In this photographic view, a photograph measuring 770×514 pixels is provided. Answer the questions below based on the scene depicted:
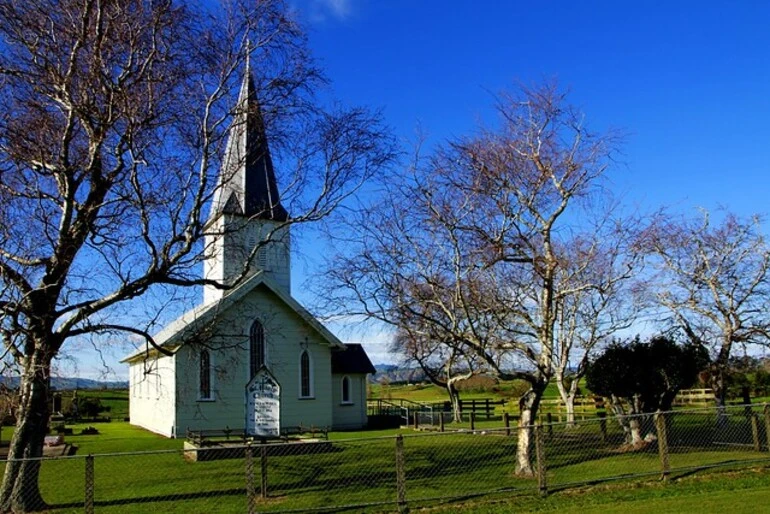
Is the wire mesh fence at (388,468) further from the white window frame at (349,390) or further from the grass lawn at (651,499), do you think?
the white window frame at (349,390)

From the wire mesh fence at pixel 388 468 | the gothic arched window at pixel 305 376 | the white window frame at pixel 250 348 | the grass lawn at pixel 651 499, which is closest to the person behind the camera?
the grass lawn at pixel 651 499

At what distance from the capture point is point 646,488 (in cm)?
1183

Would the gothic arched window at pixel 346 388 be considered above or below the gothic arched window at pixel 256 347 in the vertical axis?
below

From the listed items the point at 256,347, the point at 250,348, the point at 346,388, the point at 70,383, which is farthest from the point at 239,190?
the point at 346,388

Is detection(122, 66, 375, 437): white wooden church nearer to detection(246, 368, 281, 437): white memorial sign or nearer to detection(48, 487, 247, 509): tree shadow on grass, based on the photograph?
detection(246, 368, 281, 437): white memorial sign

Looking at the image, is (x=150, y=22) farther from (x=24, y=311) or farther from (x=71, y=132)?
(x=24, y=311)

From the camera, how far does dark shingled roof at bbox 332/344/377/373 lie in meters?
32.7

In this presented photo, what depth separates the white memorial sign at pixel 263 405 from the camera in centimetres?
2752

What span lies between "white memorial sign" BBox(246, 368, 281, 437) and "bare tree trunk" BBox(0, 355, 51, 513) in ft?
50.1

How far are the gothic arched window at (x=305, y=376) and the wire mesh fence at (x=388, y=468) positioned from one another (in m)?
7.28

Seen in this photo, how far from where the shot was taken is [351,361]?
33.3 meters

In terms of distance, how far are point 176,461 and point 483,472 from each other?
8.73 m

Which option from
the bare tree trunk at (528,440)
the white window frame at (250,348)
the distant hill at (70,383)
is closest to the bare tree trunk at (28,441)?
the distant hill at (70,383)

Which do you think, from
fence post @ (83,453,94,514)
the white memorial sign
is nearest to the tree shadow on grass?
fence post @ (83,453,94,514)
